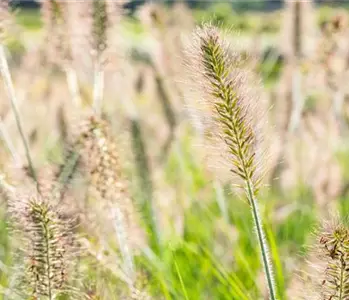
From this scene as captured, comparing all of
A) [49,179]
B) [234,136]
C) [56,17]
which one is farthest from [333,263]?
[56,17]

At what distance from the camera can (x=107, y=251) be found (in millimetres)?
2633

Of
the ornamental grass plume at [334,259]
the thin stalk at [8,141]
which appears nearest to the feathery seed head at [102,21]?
the thin stalk at [8,141]

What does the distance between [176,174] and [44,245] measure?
5082 mm

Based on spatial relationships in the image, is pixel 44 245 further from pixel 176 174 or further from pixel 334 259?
pixel 176 174

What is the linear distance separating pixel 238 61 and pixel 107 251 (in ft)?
2.88

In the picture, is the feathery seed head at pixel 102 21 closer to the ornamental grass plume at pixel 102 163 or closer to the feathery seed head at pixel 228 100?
the ornamental grass plume at pixel 102 163

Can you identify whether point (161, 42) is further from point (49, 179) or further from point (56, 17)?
point (49, 179)

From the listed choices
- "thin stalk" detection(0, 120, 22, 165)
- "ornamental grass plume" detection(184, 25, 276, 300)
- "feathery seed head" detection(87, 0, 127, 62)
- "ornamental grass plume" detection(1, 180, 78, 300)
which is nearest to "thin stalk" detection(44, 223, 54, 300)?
"ornamental grass plume" detection(1, 180, 78, 300)

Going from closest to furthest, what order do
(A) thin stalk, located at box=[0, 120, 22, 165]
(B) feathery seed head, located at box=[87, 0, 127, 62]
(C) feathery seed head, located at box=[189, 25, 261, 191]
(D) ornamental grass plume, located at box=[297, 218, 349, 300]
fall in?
1. (D) ornamental grass plume, located at box=[297, 218, 349, 300]
2. (C) feathery seed head, located at box=[189, 25, 261, 191]
3. (A) thin stalk, located at box=[0, 120, 22, 165]
4. (B) feathery seed head, located at box=[87, 0, 127, 62]

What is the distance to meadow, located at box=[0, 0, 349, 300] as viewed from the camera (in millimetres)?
1969

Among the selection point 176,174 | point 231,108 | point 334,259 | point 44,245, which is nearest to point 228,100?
point 231,108

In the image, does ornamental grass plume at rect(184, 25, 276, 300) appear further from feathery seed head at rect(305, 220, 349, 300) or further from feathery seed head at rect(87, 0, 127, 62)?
feathery seed head at rect(87, 0, 127, 62)

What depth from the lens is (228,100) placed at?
6.35 ft

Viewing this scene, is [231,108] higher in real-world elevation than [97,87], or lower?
higher
